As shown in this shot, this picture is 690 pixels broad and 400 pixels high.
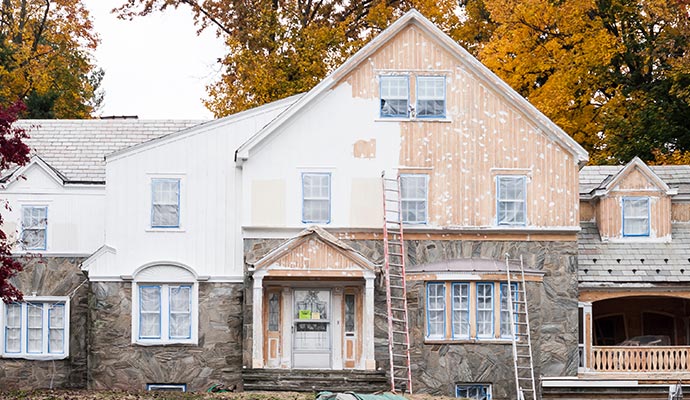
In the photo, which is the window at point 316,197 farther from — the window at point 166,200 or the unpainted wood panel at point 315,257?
the window at point 166,200

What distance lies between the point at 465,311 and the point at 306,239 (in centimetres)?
468

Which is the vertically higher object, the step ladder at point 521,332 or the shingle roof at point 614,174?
the shingle roof at point 614,174

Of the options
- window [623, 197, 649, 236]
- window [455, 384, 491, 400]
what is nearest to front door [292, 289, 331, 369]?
window [455, 384, 491, 400]

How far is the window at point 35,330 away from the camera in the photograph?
37906 millimetres

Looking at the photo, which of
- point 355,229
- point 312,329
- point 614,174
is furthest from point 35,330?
point 614,174

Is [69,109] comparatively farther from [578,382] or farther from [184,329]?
[578,382]

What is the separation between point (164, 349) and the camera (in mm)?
36281

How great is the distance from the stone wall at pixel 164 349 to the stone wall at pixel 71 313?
6.48ft

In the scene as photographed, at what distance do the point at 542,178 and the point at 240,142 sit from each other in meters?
8.17

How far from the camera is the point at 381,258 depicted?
118 feet

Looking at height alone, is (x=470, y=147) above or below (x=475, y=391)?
above

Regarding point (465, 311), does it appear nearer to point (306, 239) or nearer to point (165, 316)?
point (306, 239)

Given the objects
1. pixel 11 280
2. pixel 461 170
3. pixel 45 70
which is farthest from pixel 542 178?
pixel 45 70

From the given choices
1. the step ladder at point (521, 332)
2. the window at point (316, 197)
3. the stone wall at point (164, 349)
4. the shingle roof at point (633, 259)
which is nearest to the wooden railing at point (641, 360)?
the shingle roof at point (633, 259)
